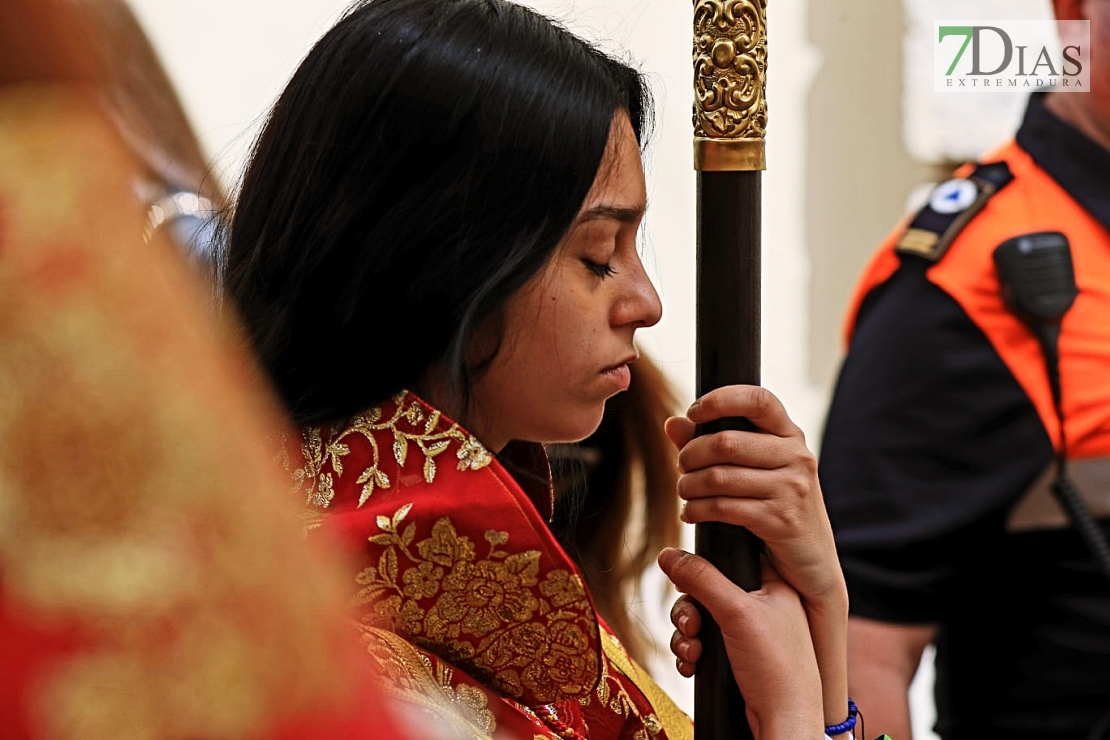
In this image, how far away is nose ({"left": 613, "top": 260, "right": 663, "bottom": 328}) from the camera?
29.5 inches

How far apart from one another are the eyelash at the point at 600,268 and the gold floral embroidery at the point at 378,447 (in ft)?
0.41

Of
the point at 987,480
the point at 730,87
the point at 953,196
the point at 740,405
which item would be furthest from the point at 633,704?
the point at 953,196

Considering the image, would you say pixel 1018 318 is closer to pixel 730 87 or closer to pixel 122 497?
pixel 730 87

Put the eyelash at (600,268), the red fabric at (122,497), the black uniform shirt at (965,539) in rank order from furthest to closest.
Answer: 1. the black uniform shirt at (965,539)
2. the eyelash at (600,268)
3. the red fabric at (122,497)

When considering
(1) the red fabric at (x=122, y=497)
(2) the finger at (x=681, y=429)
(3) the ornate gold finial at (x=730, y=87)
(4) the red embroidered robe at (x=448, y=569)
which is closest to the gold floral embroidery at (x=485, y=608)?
(4) the red embroidered robe at (x=448, y=569)

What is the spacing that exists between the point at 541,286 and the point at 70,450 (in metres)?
0.63

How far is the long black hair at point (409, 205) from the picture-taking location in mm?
711

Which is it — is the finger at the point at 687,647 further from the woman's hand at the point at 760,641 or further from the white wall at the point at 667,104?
the white wall at the point at 667,104

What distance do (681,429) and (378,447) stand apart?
0.56 feet

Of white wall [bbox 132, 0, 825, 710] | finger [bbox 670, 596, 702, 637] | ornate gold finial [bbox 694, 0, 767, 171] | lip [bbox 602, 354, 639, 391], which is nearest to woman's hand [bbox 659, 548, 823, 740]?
finger [bbox 670, 596, 702, 637]

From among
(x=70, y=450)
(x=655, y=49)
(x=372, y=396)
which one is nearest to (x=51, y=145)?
(x=70, y=450)

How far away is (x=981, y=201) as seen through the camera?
134cm

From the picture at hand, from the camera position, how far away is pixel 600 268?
2.46ft

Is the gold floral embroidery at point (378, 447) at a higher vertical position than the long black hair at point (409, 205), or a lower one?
lower
